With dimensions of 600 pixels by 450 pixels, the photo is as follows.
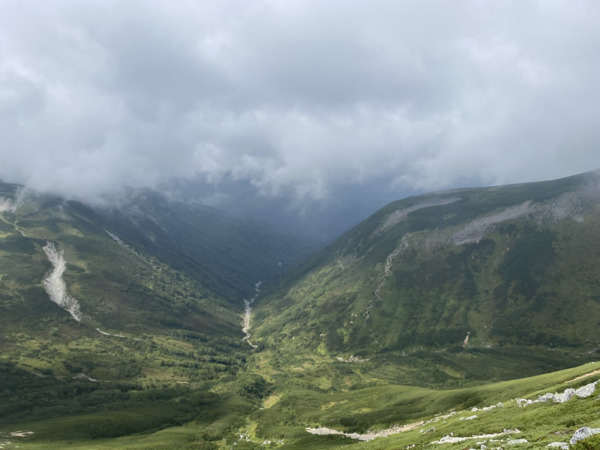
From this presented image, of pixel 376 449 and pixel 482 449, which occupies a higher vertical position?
pixel 482 449

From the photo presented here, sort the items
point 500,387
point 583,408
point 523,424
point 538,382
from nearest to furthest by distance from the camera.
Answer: point 583,408
point 523,424
point 538,382
point 500,387

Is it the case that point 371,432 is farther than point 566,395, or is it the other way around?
point 371,432

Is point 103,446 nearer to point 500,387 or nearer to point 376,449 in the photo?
point 376,449

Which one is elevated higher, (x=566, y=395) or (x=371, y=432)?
(x=566, y=395)

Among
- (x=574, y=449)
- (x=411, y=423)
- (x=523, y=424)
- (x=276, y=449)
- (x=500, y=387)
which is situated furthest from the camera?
(x=276, y=449)

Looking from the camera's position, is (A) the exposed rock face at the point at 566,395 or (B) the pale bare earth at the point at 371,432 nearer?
(A) the exposed rock face at the point at 566,395

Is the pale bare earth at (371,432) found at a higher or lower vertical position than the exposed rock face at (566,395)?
lower

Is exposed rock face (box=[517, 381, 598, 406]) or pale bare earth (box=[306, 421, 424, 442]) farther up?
exposed rock face (box=[517, 381, 598, 406])

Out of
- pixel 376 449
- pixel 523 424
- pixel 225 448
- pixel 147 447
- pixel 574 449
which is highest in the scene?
pixel 574 449

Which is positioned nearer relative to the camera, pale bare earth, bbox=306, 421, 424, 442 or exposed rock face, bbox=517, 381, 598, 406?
exposed rock face, bbox=517, 381, 598, 406

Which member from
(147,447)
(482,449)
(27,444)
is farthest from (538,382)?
(27,444)

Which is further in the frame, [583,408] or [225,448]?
[225,448]
